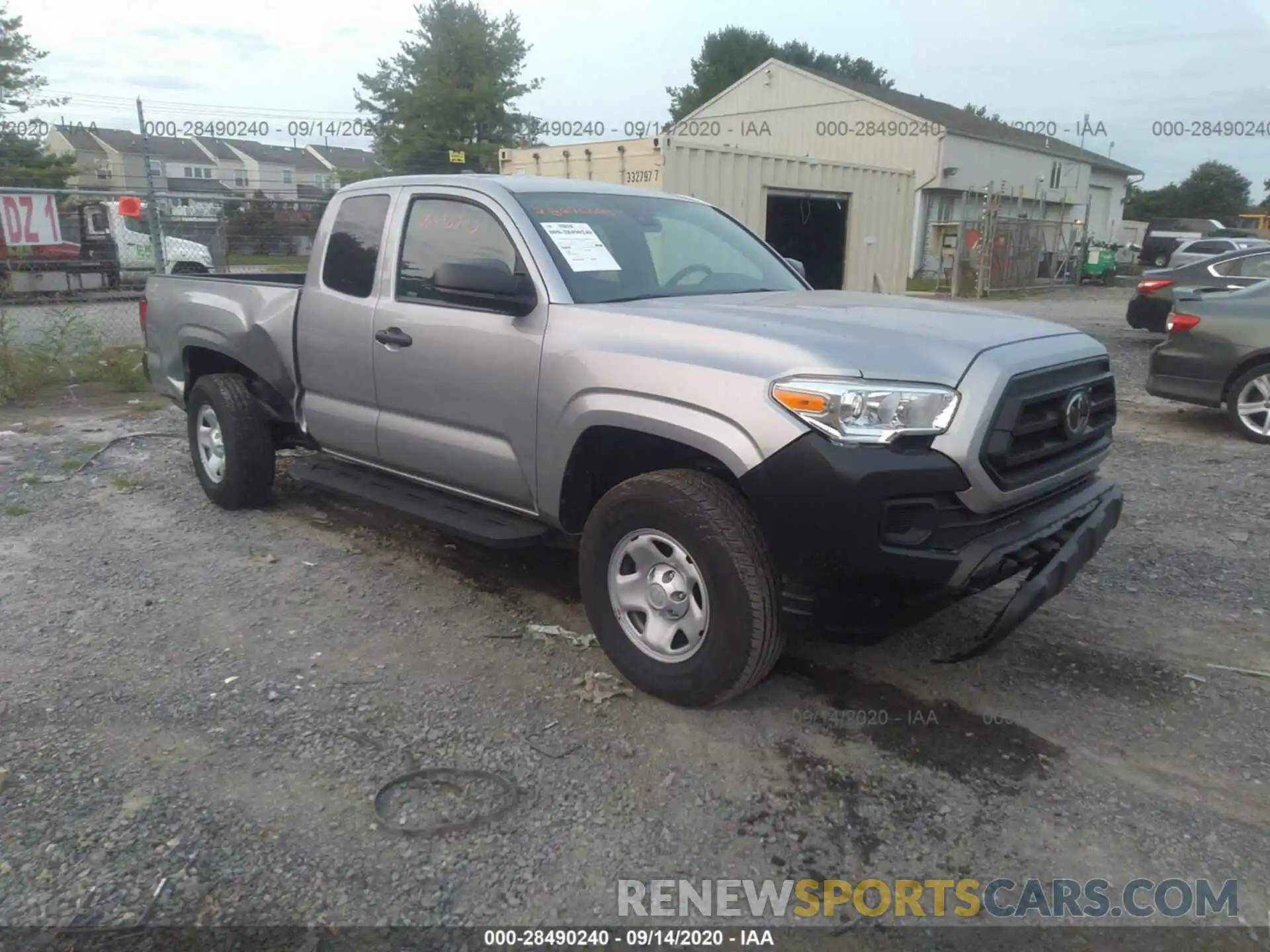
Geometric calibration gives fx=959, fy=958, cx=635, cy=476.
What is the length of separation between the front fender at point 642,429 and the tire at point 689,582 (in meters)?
0.17

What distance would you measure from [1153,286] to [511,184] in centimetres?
1130

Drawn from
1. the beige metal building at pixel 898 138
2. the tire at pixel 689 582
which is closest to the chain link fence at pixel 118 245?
the tire at pixel 689 582

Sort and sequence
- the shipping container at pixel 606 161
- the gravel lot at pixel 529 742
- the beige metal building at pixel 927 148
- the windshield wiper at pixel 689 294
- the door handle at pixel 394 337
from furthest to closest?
1. the beige metal building at pixel 927 148
2. the shipping container at pixel 606 161
3. the door handle at pixel 394 337
4. the windshield wiper at pixel 689 294
5. the gravel lot at pixel 529 742

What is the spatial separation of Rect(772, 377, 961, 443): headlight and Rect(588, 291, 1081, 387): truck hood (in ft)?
0.13

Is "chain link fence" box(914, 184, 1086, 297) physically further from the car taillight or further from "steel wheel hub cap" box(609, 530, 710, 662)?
"steel wheel hub cap" box(609, 530, 710, 662)

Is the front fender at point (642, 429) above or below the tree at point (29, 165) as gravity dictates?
below

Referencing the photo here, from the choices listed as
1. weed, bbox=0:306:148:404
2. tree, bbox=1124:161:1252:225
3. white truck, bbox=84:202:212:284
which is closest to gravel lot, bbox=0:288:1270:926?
weed, bbox=0:306:148:404

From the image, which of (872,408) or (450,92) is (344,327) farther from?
(450,92)

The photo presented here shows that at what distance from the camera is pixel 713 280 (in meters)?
4.42

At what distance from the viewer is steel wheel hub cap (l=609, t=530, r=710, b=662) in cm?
339

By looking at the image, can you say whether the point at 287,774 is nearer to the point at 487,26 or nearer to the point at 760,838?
the point at 760,838

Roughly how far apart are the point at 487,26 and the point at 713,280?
45769mm

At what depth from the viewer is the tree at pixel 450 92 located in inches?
1614

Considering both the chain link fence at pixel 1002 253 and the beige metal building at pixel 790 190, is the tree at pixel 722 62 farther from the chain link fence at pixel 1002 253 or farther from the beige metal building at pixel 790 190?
the beige metal building at pixel 790 190
